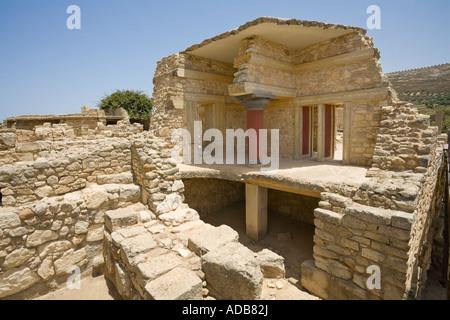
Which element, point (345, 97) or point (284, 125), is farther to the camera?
point (284, 125)

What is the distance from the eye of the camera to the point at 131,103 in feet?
67.2

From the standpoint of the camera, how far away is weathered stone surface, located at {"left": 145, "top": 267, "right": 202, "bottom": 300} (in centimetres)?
289

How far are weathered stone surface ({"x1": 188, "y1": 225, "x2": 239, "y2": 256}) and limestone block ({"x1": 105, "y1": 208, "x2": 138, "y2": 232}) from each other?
1635 mm

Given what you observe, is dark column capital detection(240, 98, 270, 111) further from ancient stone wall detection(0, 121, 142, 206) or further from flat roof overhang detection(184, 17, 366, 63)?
ancient stone wall detection(0, 121, 142, 206)

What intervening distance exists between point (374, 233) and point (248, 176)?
3.55m

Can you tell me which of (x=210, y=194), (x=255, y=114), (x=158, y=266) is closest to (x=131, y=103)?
(x=210, y=194)

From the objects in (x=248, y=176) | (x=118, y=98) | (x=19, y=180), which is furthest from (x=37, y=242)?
(x=118, y=98)

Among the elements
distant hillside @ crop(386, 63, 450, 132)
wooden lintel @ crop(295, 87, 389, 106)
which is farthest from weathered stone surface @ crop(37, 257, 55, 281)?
distant hillside @ crop(386, 63, 450, 132)

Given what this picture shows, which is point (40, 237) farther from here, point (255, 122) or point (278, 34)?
point (278, 34)

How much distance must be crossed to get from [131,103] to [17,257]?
59.5ft
